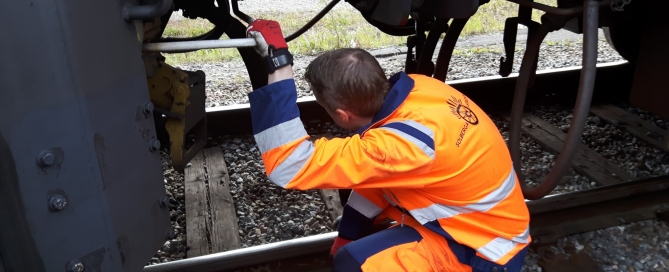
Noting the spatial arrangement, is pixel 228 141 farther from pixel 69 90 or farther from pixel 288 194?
pixel 69 90

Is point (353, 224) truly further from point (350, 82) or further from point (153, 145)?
point (153, 145)

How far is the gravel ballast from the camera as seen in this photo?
114 inches

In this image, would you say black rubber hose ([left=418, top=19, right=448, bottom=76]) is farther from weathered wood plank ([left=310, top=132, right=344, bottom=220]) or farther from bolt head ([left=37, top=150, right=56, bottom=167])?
bolt head ([left=37, top=150, right=56, bottom=167])

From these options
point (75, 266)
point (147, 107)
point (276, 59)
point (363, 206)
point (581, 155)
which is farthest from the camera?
point (581, 155)

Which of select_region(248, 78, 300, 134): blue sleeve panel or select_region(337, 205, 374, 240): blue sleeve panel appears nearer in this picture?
select_region(248, 78, 300, 134): blue sleeve panel

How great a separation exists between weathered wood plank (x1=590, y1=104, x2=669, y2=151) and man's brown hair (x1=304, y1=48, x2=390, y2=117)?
3050mm

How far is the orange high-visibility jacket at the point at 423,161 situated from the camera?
5.57 ft

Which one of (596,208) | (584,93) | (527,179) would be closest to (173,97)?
(584,93)

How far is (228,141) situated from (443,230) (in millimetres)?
2559

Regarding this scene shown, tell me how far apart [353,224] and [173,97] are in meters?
0.88

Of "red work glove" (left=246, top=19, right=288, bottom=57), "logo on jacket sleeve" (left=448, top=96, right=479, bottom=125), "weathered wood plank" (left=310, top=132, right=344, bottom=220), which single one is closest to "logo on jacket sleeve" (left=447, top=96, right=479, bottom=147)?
"logo on jacket sleeve" (left=448, top=96, right=479, bottom=125)

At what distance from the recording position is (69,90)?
1289 mm

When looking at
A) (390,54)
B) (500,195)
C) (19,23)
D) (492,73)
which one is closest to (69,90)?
(19,23)

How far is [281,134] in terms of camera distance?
1.70 m
